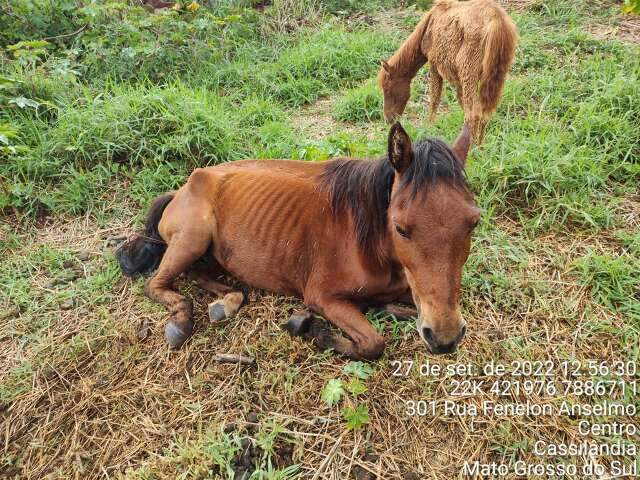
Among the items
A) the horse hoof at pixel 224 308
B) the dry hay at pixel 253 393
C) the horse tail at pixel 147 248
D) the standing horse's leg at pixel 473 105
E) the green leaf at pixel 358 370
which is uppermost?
the standing horse's leg at pixel 473 105

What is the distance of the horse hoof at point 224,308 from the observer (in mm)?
2816

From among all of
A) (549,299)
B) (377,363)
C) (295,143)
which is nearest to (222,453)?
(377,363)

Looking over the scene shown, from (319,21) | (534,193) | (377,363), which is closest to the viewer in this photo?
(377,363)

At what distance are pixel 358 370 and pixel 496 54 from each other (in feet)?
9.88

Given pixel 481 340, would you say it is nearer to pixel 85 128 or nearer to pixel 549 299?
pixel 549 299

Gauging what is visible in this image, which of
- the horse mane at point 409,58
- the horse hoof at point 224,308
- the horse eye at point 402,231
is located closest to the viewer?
the horse eye at point 402,231

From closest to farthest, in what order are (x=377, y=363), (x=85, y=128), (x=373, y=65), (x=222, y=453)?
1. (x=222, y=453)
2. (x=377, y=363)
3. (x=85, y=128)
4. (x=373, y=65)

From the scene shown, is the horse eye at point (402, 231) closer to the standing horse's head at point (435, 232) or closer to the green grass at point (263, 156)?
the standing horse's head at point (435, 232)

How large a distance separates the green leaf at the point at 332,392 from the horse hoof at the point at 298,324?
1.43ft

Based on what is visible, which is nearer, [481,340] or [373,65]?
[481,340]

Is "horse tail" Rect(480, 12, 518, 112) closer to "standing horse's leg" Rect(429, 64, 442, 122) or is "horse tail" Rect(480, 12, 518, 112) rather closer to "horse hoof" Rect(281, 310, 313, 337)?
"standing horse's leg" Rect(429, 64, 442, 122)

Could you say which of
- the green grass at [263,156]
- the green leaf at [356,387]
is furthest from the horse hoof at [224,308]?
the green leaf at [356,387]

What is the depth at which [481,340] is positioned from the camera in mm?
2498

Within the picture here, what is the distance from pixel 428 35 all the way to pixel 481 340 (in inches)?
146
